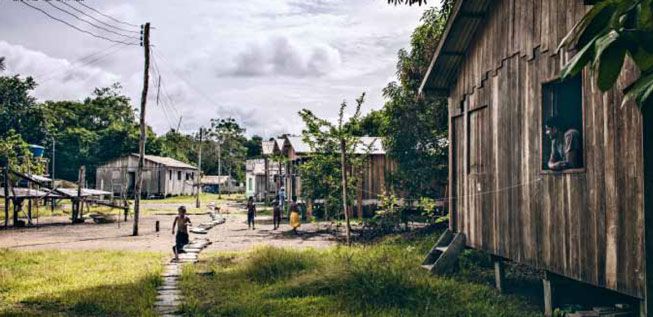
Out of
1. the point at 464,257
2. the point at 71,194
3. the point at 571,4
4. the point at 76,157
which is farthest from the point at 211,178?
the point at 571,4

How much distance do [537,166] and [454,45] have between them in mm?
3830

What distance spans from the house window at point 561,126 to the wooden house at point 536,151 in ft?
0.10

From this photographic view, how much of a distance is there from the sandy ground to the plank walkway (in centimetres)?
59

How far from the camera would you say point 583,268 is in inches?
287

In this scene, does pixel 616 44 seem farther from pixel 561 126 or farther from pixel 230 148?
pixel 230 148

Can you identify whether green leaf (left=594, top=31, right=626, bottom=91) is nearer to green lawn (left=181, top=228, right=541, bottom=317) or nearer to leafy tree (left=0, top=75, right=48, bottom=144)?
green lawn (left=181, top=228, right=541, bottom=317)

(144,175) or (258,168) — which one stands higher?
(258,168)

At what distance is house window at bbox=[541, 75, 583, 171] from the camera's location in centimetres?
779

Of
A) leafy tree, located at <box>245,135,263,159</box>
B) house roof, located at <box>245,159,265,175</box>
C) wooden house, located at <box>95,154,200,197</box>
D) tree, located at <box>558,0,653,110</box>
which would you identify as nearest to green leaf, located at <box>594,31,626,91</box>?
tree, located at <box>558,0,653,110</box>

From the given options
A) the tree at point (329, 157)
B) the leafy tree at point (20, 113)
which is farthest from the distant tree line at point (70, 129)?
the tree at point (329, 157)

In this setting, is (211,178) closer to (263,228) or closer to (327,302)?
(263,228)

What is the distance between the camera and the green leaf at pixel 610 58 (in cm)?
188

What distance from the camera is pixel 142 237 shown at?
73.3 ft

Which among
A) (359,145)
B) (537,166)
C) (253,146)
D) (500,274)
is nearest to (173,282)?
(500,274)
